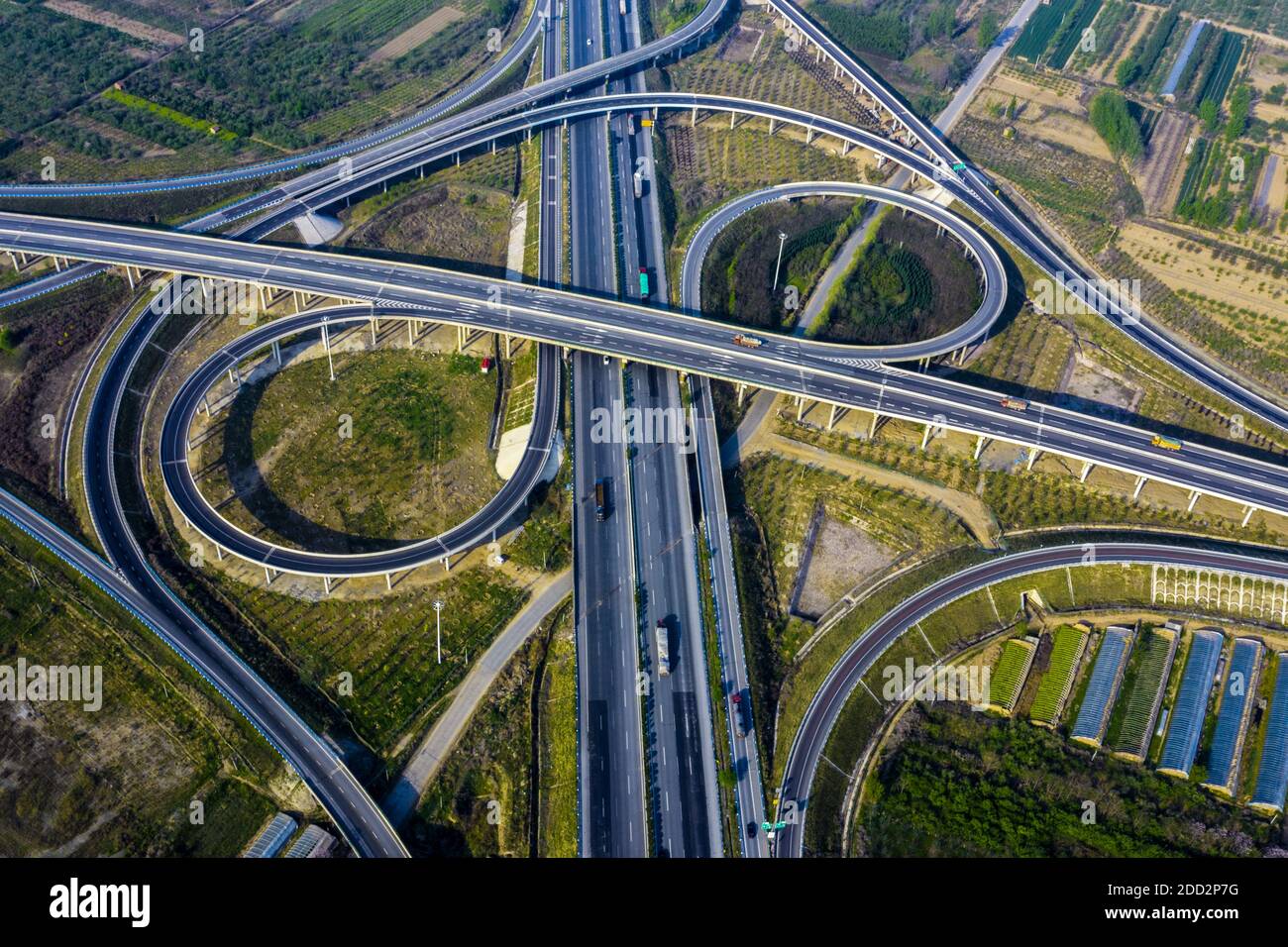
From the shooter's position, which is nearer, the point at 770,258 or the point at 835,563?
the point at 835,563

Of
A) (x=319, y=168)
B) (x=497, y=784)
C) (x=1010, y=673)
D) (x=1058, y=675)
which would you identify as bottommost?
(x=497, y=784)

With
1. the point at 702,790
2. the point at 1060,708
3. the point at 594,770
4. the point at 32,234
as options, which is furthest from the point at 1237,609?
the point at 32,234

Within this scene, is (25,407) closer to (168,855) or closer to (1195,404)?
(168,855)

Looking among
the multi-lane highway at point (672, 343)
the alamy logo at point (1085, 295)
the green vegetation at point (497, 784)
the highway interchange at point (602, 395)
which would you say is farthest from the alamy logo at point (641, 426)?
the alamy logo at point (1085, 295)

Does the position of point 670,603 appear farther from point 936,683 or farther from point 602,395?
point 602,395

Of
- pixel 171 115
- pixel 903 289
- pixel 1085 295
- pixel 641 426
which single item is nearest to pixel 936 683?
pixel 641 426
